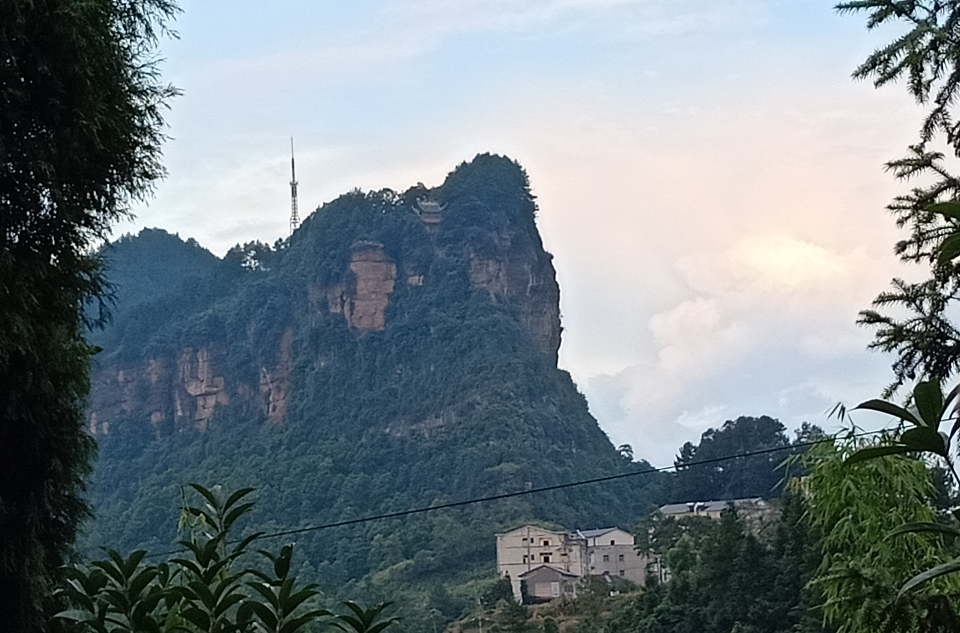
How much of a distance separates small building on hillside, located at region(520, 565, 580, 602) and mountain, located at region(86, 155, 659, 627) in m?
5.77

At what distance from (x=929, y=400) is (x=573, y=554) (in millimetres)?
19448

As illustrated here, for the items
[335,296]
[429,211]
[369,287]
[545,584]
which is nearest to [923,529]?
[545,584]

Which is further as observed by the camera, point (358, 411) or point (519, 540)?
point (358, 411)

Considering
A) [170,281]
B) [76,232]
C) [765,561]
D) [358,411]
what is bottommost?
[765,561]

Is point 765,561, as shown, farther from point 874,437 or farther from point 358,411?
point 358,411

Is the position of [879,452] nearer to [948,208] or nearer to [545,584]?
[948,208]

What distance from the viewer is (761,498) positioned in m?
19.3

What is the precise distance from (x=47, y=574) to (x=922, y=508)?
6.90 ft

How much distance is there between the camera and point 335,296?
3553 centimetres

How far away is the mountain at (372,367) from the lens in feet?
89.2

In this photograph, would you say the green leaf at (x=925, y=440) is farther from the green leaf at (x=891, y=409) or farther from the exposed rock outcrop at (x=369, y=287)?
the exposed rock outcrop at (x=369, y=287)

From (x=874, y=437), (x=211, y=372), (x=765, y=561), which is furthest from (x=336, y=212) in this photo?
(x=874, y=437)

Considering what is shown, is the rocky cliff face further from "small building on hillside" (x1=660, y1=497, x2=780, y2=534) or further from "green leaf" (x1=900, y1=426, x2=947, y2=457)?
"green leaf" (x1=900, y1=426, x2=947, y2=457)

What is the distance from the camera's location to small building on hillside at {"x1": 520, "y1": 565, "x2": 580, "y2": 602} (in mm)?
17547
